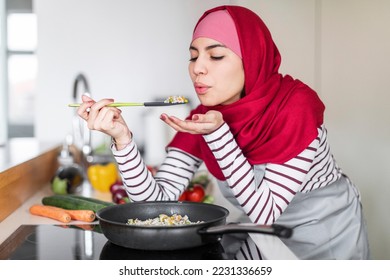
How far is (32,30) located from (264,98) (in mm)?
2544

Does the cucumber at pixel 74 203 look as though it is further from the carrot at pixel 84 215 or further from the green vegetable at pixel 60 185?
the green vegetable at pixel 60 185

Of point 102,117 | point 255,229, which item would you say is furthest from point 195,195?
point 255,229

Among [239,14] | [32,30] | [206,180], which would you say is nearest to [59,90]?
[32,30]

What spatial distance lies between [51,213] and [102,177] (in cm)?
56

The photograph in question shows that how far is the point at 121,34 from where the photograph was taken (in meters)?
2.57

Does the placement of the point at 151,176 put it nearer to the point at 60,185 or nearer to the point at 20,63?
the point at 60,185

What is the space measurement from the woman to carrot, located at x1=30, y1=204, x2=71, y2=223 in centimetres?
15

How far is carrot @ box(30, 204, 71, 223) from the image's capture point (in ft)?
3.62

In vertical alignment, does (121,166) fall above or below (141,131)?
above

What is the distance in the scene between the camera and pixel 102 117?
0.92 m

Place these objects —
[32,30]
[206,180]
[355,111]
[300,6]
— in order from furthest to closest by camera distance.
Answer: [32,30] < [206,180] < [355,111] < [300,6]
